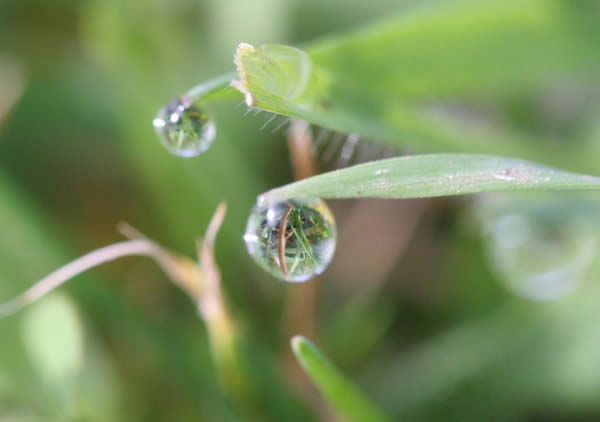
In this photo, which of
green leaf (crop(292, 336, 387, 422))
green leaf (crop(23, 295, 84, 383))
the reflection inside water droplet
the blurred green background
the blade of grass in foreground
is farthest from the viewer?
the reflection inside water droplet

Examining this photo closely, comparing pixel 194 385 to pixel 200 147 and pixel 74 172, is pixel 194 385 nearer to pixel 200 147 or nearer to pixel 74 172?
pixel 200 147

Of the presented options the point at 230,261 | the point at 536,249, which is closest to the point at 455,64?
the point at 536,249

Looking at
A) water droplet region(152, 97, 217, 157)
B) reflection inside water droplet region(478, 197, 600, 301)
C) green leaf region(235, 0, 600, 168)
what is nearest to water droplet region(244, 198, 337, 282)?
water droplet region(152, 97, 217, 157)

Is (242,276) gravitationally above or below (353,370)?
above

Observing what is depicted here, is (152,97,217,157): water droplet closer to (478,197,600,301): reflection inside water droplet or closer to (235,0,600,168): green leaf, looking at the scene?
(235,0,600,168): green leaf

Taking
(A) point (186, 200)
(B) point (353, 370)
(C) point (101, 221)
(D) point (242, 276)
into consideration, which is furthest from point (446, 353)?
(C) point (101, 221)

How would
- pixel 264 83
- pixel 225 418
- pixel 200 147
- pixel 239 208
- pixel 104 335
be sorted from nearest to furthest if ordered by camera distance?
pixel 264 83
pixel 200 147
pixel 225 418
pixel 104 335
pixel 239 208
